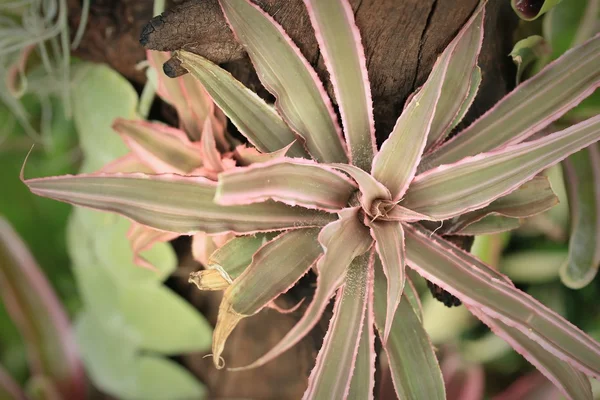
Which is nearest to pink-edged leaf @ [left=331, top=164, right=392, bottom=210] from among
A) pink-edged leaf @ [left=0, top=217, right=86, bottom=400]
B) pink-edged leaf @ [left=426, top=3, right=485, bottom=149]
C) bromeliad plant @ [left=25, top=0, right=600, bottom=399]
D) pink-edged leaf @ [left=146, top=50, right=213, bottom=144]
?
bromeliad plant @ [left=25, top=0, right=600, bottom=399]

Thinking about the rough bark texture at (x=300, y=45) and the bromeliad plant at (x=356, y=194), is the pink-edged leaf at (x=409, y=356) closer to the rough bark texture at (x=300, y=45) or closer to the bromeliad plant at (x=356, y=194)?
the bromeliad plant at (x=356, y=194)

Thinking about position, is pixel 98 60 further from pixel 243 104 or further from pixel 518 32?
pixel 518 32

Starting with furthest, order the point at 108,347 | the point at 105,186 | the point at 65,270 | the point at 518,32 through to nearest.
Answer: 1. the point at 65,270
2. the point at 108,347
3. the point at 518,32
4. the point at 105,186

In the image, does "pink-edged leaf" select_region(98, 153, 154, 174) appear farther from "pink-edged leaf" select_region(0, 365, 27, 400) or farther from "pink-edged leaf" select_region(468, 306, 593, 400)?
"pink-edged leaf" select_region(0, 365, 27, 400)

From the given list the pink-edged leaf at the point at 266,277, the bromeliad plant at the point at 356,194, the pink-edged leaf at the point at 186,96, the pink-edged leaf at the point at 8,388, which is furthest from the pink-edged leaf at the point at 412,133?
the pink-edged leaf at the point at 8,388

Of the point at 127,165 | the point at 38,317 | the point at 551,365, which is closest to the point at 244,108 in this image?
the point at 127,165

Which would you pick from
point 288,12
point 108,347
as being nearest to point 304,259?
point 288,12

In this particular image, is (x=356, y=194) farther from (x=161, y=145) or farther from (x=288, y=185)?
(x=161, y=145)

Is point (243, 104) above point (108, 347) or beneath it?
above
